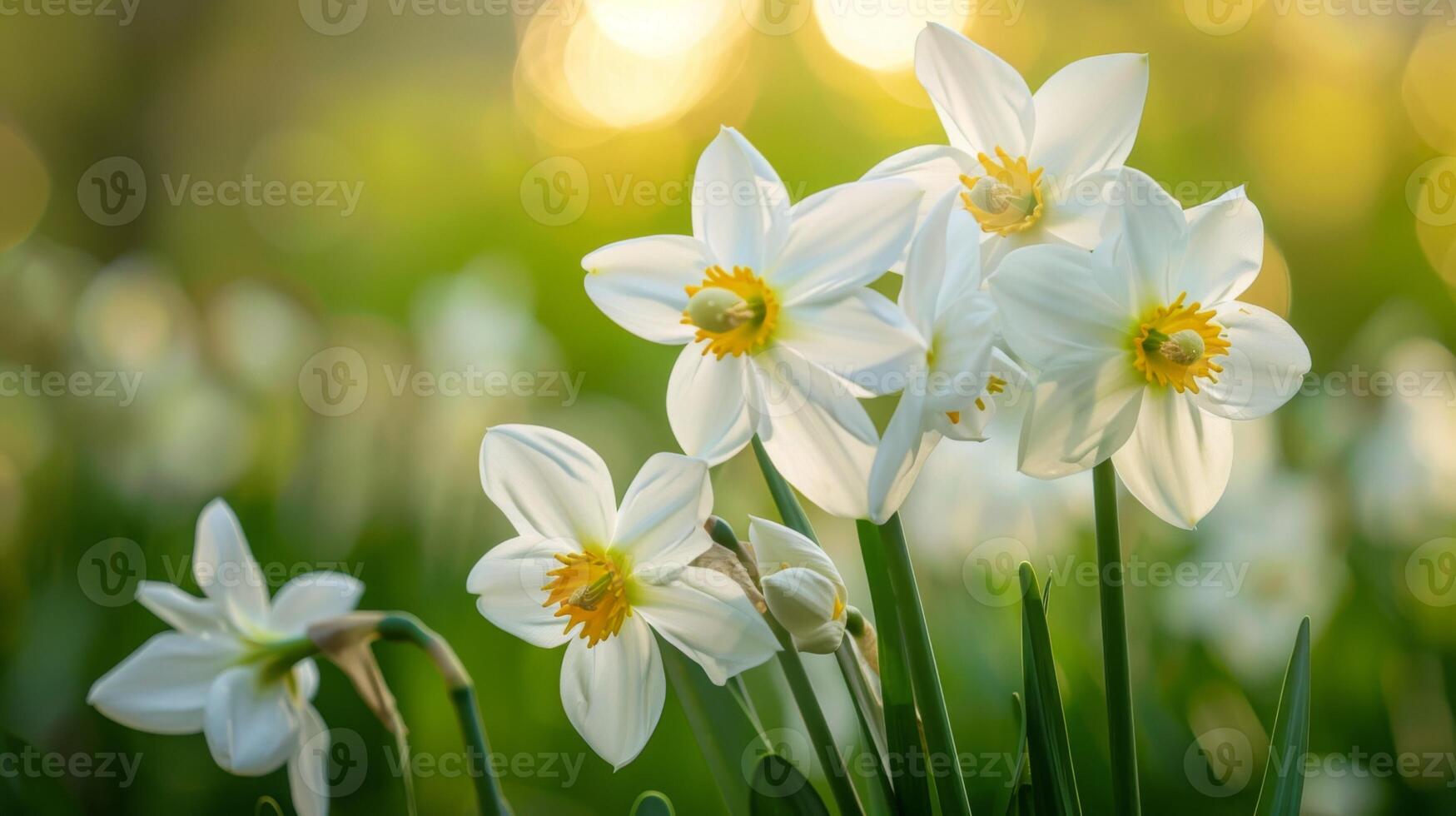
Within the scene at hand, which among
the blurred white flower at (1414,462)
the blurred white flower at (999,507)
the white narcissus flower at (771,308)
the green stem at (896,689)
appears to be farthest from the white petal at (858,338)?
the blurred white flower at (1414,462)

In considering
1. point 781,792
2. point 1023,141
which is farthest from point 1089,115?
point 781,792

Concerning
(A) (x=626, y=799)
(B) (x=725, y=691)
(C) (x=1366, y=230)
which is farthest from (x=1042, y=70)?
(B) (x=725, y=691)

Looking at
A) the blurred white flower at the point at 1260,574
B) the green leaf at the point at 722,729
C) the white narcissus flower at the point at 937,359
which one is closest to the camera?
the white narcissus flower at the point at 937,359

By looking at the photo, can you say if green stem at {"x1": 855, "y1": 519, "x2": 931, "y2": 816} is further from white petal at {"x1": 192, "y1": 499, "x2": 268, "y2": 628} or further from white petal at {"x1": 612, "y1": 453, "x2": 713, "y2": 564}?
white petal at {"x1": 192, "y1": 499, "x2": 268, "y2": 628}

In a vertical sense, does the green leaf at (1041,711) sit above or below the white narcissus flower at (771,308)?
below

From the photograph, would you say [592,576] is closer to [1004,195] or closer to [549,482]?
[549,482]

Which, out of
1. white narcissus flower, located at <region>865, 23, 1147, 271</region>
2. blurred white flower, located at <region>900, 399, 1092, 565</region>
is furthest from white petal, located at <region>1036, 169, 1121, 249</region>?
blurred white flower, located at <region>900, 399, 1092, 565</region>

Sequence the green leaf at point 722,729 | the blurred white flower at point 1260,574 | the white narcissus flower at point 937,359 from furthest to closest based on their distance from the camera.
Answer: the blurred white flower at point 1260,574
the green leaf at point 722,729
the white narcissus flower at point 937,359

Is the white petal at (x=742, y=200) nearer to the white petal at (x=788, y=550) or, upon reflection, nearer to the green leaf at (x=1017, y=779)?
the white petal at (x=788, y=550)
